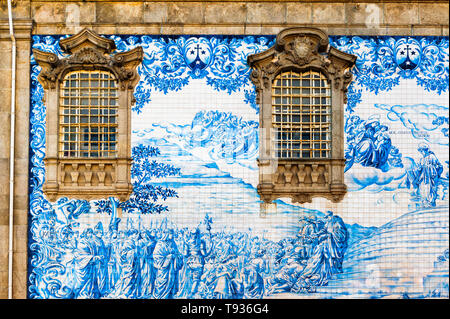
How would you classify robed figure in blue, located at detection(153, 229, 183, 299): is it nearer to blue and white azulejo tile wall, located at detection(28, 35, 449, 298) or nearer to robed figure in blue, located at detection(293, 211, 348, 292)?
blue and white azulejo tile wall, located at detection(28, 35, 449, 298)

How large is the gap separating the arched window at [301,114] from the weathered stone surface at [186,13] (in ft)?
6.14

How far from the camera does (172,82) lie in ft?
46.8

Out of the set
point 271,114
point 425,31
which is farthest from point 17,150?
point 425,31

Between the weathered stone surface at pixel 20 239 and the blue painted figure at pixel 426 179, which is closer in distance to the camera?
the weathered stone surface at pixel 20 239

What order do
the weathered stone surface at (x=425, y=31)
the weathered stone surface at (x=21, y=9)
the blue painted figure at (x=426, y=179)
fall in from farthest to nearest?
the weathered stone surface at (x=425, y=31) < the weathered stone surface at (x=21, y=9) < the blue painted figure at (x=426, y=179)

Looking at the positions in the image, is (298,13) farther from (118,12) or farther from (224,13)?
(118,12)

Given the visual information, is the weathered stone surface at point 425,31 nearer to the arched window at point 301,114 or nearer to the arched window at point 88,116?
the arched window at point 301,114

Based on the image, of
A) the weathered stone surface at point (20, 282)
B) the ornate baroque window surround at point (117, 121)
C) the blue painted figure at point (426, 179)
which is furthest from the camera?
the blue painted figure at point (426, 179)

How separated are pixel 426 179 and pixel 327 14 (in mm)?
3558

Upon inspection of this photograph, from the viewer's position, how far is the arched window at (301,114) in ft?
46.6

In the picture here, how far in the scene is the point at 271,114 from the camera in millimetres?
14188

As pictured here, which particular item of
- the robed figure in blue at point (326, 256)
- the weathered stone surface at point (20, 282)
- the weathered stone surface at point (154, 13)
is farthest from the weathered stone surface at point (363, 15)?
the weathered stone surface at point (20, 282)

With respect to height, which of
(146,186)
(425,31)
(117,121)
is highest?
(425,31)
